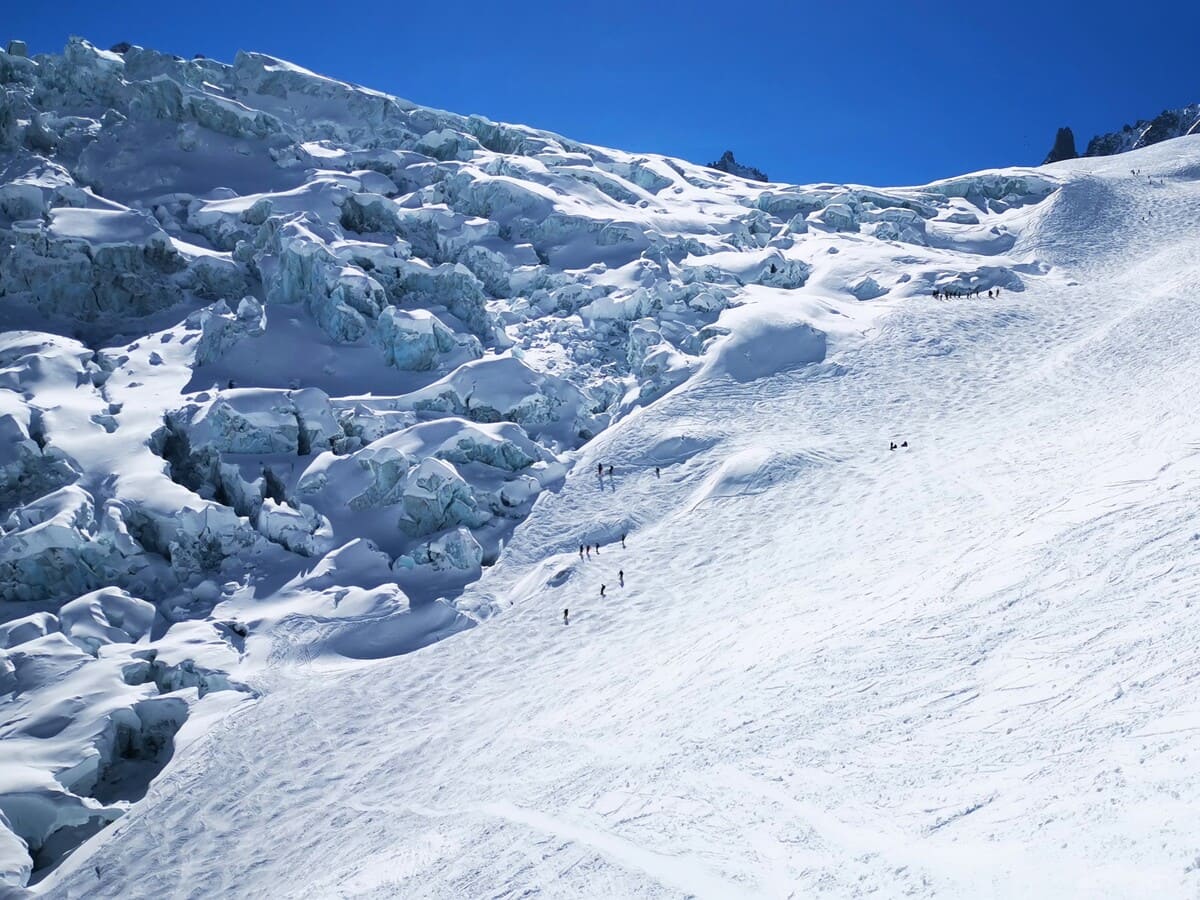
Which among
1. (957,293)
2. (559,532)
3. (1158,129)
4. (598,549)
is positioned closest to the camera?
(598,549)

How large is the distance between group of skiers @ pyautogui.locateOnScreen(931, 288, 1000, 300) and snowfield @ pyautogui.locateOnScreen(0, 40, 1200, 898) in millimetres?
801

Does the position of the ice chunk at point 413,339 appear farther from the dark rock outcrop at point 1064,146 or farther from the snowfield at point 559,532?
the dark rock outcrop at point 1064,146

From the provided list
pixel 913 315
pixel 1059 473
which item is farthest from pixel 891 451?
pixel 913 315

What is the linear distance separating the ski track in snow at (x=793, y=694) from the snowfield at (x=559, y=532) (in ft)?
0.43

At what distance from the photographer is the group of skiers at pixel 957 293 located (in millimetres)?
56812

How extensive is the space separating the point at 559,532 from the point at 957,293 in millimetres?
38765

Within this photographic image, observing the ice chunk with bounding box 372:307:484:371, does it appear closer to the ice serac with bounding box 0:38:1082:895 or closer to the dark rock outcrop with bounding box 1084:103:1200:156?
the ice serac with bounding box 0:38:1082:895

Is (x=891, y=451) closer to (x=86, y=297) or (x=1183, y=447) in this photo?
(x=1183, y=447)

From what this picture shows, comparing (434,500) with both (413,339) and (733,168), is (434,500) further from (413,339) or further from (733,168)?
(733,168)

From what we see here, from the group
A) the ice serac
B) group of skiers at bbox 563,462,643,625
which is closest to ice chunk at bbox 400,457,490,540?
the ice serac

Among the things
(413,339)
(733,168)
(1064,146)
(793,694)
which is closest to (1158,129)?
(1064,146)

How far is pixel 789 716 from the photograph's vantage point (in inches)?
743

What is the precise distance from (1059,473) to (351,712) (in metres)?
27.0

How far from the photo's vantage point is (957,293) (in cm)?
5844
